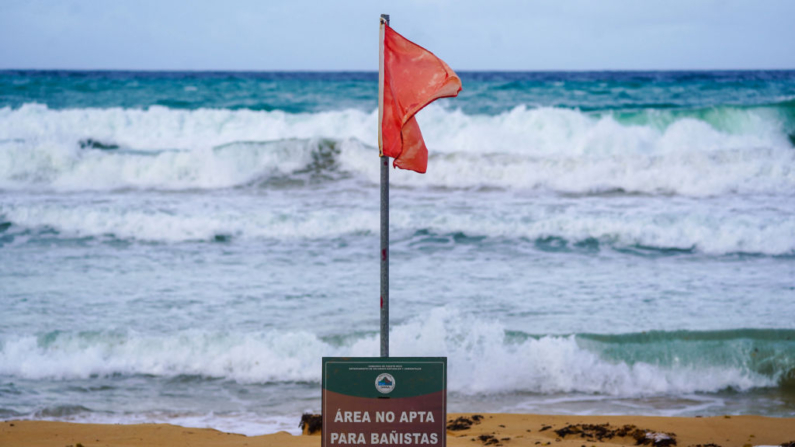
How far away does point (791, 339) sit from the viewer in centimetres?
725

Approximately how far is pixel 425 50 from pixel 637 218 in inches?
399

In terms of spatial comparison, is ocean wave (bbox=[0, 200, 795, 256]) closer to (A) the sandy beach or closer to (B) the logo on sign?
(A) the sandy beach

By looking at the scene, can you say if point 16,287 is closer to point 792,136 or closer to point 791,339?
point 791,339

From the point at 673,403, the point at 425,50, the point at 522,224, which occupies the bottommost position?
the point at 673,403

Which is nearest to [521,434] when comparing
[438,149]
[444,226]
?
[444,226]

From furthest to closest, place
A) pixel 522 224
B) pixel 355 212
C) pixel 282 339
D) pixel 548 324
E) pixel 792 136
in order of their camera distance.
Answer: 1. pixel 792 136
2. pixel 355 212
3. pixel 522 224
4. pixel 548 324
5. pixel 282 339

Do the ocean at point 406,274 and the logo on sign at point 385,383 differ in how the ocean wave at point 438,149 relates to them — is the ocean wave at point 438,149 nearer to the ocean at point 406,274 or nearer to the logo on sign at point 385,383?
the ocean at point 406,274

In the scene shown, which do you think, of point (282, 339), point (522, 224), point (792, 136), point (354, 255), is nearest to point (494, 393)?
point (282, 339)

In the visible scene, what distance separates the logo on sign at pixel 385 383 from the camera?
3.50 metres

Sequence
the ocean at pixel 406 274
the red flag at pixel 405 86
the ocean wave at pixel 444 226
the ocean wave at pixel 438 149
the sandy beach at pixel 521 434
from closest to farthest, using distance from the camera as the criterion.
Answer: the red flag at pixel 405 86
the sandy beach at pixel 521 434
the ocean at pixel 406 274
the ocean wave at pixel 444 226
the ocean wave at pixel 438 149

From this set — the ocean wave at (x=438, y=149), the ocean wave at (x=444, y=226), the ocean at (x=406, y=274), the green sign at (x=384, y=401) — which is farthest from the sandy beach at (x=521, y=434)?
the ocean wave at (x=438, y=149)

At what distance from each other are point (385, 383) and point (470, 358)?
3644mm

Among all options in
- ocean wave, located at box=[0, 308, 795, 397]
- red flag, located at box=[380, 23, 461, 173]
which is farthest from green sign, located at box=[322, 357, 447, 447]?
ocean wave, located at box=[0, 308, 795, 397]

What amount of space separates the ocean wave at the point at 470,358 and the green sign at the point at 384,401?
3.09m
